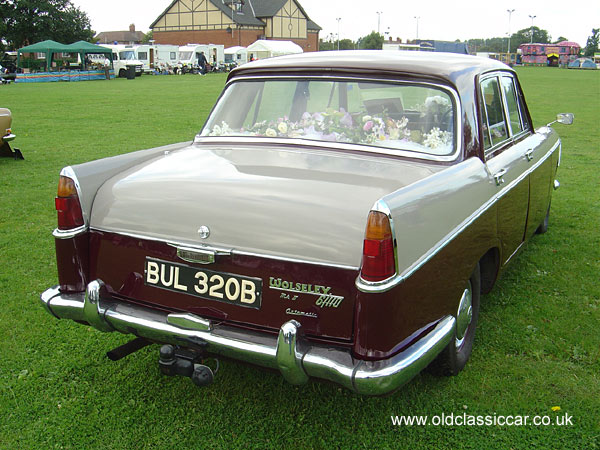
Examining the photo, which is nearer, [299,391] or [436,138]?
[299,391]

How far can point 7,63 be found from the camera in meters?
45.7

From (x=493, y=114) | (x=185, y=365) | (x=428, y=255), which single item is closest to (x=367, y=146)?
(x=428, y=255)

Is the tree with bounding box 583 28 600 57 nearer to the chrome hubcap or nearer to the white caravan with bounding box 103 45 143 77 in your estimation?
the white caravan with bounding box 103 45 143 77

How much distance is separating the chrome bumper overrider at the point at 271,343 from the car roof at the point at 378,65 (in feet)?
4.86

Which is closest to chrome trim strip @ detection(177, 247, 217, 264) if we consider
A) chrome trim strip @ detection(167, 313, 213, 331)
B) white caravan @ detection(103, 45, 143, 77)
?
chrome trim strip @ detection(167, 313, 213, 331)

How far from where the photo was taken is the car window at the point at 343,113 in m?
3.40

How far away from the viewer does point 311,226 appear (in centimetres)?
254

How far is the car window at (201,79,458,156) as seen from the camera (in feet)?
11.2

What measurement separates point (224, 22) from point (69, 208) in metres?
72.1

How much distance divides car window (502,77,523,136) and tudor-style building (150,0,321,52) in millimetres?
69720

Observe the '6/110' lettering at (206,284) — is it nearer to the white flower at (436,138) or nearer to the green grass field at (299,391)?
the green grass field at (299,391)

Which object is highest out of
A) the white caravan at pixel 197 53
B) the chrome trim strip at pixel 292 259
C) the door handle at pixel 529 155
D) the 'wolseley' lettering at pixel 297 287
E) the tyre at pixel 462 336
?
the white caravan at pixel 197 53

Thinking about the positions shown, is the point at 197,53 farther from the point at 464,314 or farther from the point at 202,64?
the point at 464,314

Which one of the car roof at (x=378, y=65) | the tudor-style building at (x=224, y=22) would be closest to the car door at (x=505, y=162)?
the car roof at (x=378, y=65)
